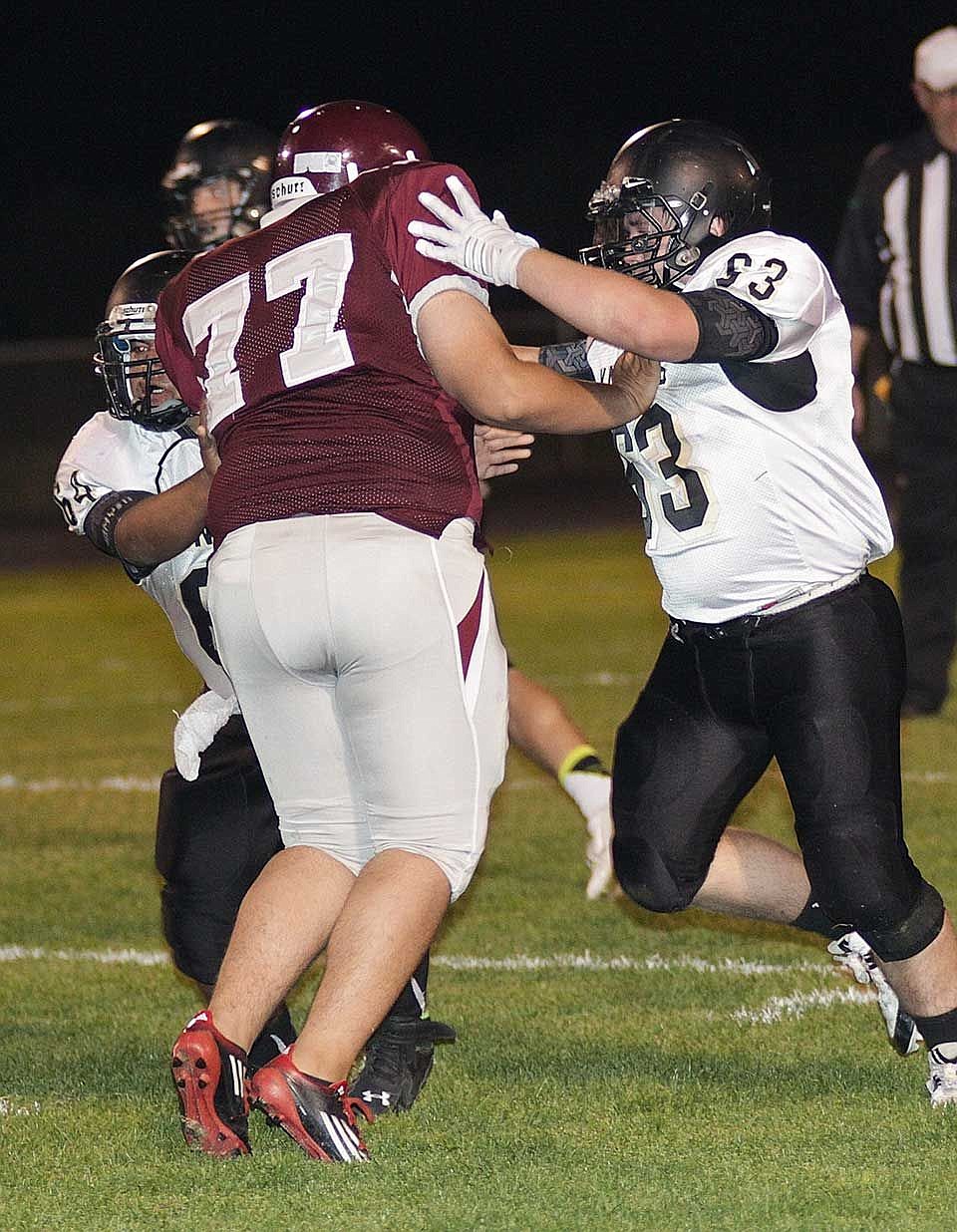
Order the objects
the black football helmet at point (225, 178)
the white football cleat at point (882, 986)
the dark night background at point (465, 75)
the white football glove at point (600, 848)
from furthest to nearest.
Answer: the dark night background at point (465, 75) → the white football glove at point (600, 848) → the black football helmet at point (225, 178) → the white football cleat at point (882, 986)

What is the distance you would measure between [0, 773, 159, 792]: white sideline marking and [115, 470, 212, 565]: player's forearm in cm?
273

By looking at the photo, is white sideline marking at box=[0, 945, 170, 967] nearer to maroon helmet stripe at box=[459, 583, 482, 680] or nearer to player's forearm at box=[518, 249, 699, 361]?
maroon helmet stripe at box=[459, 583, 482, 680]

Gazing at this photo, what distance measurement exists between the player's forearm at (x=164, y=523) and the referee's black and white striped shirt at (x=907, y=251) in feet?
13.1

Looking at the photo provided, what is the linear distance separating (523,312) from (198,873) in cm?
1769

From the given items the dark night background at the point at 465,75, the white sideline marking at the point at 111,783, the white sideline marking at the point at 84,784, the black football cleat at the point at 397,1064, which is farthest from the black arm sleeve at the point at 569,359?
the dark night background at the point at 465,75

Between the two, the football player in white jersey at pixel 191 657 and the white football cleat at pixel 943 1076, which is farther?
the football player in white jersey at pixel 191 657

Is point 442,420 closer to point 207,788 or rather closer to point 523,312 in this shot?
point 207,788

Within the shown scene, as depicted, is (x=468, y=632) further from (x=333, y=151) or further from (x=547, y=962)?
(x=547, y=962)

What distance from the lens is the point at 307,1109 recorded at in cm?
282

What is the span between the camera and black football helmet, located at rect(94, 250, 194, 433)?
11.0 feet

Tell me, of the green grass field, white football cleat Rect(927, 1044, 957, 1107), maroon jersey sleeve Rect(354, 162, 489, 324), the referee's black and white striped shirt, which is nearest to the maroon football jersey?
maroon jersey sleeve Rect(354, 162, 489, 324)

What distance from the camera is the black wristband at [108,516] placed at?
337cm

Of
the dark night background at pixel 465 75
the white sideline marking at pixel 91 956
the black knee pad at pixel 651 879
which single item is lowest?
the dark night background at pixel 465 75

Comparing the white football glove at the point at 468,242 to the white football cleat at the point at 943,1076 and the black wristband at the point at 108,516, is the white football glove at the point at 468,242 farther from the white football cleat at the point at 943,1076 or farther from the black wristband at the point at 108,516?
the white football cleat at the point at 943,1076
